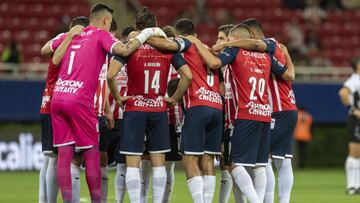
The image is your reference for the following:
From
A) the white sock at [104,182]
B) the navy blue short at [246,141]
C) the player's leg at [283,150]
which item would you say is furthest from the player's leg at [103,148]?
the player's leg at [283,150]

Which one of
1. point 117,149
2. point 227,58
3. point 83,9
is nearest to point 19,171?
point 83,9

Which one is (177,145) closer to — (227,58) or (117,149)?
(117,149)

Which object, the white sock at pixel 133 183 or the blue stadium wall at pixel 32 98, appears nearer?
the white sock at pixel 133 183

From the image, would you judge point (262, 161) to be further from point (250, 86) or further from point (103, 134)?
point (103, 134)

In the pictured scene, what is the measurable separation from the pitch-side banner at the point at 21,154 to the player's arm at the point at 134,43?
42.5 feet

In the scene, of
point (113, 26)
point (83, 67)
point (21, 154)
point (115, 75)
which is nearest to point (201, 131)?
point (115, 75)

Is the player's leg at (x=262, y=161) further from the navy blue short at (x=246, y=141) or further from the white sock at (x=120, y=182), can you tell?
the white sock at (x=120, y=182)

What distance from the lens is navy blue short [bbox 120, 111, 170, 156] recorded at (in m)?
12.8

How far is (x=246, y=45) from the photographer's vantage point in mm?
12875

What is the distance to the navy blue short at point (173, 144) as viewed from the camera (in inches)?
546

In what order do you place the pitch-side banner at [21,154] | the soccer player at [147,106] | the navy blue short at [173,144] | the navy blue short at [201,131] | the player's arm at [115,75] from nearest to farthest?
the player's arm at [115,75]
the soccer player at [147,106]
the navy blue short at [201,131]
the navy blue short at [173,144]
the pitch-side banner at [21,154]

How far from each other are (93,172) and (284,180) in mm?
2730

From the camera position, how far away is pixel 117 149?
13.9m

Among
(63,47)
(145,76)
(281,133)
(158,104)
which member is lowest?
(281,133)
